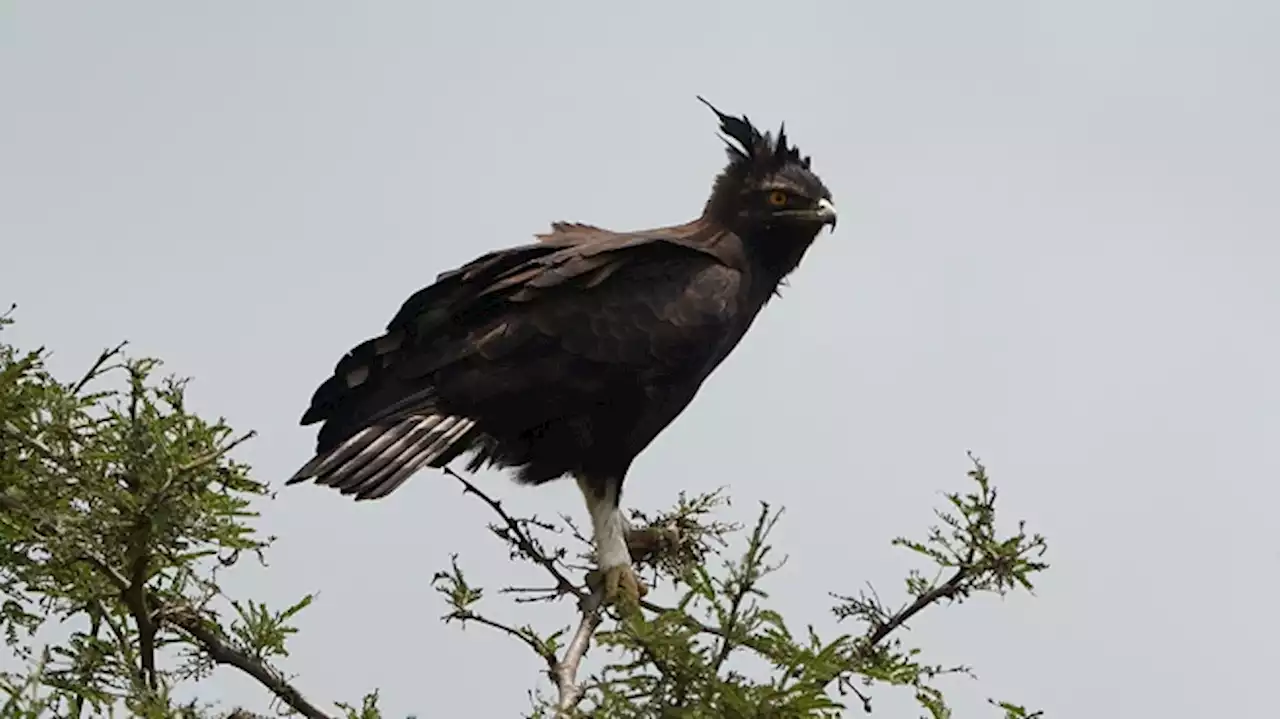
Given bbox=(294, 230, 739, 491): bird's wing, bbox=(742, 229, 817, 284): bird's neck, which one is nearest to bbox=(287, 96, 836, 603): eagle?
bbox=(294, 230, 739, 491): bird's wing

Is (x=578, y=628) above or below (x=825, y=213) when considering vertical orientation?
below

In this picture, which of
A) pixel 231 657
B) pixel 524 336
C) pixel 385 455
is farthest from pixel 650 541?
pixel 231 657

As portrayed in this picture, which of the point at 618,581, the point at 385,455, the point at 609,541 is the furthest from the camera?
the point at 609,541

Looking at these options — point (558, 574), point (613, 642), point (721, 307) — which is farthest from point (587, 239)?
point (613, 642)

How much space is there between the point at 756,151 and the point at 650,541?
6.21 feet

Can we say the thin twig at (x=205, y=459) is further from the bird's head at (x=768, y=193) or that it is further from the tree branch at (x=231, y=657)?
A: the bird's head at (x=768, y=193)

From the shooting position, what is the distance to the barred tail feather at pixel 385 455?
218 inches

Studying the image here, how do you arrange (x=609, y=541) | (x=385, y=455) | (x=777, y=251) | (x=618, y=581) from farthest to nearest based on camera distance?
(x=777, y=251) → (x=609, y=541) → (x=618, y=581) → (x=385, y=455)

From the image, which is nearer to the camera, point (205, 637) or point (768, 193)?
point (205, 637)

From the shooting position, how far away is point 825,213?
6.96 m

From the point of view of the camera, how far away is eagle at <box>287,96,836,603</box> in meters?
5.98

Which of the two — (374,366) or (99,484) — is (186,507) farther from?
(374,366)

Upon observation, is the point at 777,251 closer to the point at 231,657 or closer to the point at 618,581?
the point at 618,581

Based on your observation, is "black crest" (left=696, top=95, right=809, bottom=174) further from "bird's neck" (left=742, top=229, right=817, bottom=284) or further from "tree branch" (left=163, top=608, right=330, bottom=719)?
"tree branch" (left=163, top=608, right=330, bottom=719)
